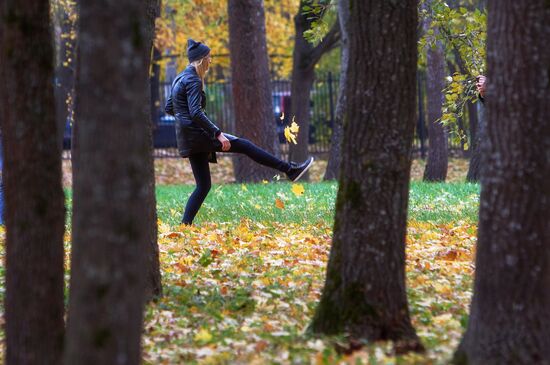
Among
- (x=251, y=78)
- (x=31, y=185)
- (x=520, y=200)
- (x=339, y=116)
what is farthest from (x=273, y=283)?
(x=251, y=78)

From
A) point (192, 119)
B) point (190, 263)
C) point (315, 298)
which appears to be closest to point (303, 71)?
point (192, 119)

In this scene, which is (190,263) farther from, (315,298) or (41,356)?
(41,356)

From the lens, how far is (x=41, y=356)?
475 cm

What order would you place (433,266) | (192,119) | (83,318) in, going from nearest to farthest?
(83,318) → (433,266) → (192,119)

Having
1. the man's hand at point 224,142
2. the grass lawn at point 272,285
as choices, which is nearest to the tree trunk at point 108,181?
the grass lawn at point 272,285

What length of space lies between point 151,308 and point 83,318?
260 cm

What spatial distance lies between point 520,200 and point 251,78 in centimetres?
1349

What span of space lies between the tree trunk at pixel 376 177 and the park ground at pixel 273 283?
0.21 metres

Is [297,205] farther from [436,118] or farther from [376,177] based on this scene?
[436,118]

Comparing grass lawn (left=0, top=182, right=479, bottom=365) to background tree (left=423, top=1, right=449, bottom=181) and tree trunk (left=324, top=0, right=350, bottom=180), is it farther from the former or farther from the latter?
background tree (left=423, top=1, right=449, bottom=181)

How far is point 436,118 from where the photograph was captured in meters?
19.6

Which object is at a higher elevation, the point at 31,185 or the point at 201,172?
the point at 31,185

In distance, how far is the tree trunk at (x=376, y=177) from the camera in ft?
16.6

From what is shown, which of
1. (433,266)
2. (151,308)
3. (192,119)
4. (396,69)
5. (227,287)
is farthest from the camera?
(192,119)
